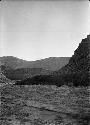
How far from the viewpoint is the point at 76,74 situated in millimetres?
31734

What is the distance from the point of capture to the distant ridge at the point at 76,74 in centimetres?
2945

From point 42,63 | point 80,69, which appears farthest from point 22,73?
point 80,69

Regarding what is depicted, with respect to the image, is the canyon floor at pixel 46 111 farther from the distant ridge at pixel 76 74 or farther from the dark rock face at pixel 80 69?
the distant ridge at pixel 76 74

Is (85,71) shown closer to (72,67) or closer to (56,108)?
(72,67)

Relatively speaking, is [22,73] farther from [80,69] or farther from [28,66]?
[80,69]

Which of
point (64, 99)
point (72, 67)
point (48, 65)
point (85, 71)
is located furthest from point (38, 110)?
point (48, 65)

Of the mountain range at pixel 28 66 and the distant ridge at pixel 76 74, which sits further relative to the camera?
the mountain range at pixel 28 66

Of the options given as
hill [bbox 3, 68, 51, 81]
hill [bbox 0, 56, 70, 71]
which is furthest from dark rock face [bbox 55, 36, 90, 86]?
hill [bbox 0, 56, 70, 71]

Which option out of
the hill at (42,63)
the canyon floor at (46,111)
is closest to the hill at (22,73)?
the hill at (42,63)

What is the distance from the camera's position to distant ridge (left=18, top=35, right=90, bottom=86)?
29.5m

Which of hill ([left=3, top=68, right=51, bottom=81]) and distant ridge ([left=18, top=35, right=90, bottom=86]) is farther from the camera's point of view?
hill ([left=3, top=68, right=51, bottom=81])

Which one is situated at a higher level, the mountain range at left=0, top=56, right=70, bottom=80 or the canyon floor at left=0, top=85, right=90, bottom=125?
the mountain range at left=0, top=56, right=70, bottom=80

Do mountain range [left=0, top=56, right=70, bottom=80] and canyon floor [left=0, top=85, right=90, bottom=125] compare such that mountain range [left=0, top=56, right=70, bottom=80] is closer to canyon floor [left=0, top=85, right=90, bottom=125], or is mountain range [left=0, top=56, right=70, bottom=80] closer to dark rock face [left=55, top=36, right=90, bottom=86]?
dark rock face [left=55, top=36, right=90, bottom=86]

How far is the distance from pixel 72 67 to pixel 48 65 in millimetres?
51442
